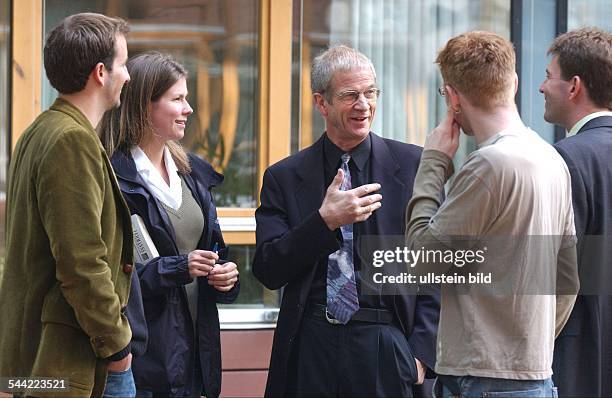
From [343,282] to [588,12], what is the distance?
361cm

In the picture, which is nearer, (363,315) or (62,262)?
(62,262)

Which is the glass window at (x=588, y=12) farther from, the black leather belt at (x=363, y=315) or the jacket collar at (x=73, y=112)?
the jacket collar at (x=73, y=112)

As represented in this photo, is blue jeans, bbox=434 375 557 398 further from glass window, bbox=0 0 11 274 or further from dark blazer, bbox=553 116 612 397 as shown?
glass window, bbox=0 0 11 274

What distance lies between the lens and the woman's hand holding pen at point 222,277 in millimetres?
4117

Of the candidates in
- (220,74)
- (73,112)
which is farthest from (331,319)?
(220,74)

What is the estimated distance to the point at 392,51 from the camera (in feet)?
21.4

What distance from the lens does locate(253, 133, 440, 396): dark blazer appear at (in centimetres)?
390

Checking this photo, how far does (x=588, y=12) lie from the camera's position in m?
6.73

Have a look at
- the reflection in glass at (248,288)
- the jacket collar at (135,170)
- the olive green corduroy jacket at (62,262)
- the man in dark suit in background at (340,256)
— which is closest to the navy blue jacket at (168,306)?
the jacket collar at (135,170)

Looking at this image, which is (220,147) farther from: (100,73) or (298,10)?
(100,73)

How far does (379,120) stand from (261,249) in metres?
2.64

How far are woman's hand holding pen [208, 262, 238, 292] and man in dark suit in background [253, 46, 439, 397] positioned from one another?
116mm

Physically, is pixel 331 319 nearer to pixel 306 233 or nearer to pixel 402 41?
pixel 306 233

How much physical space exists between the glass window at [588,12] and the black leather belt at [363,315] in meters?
3.45
